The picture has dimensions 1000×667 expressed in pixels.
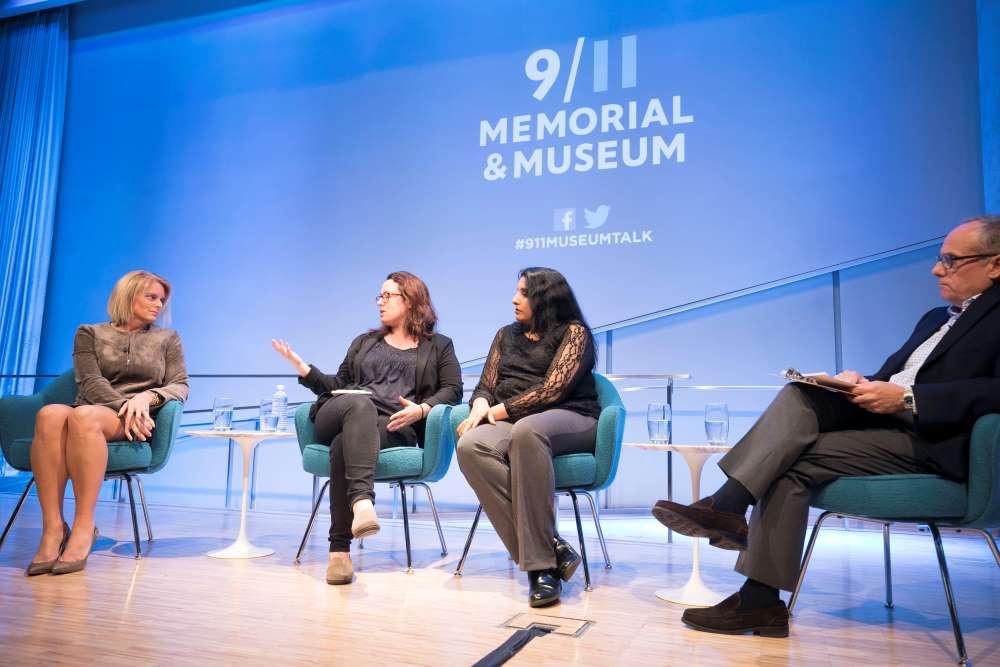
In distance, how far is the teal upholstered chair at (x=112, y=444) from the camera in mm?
2623

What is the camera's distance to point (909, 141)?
3885mm

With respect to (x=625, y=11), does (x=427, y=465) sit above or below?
below

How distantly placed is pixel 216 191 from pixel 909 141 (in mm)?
4675

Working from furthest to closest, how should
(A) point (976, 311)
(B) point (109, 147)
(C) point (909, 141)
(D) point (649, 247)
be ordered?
1. (B) point (109, 147)
2. (D) point (649, 247)
3. (C) point (909, 141)
4. (A) point (976, 311)

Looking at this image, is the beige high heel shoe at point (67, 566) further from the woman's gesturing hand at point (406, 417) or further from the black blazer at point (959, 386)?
the black blazer at point (959, 386)

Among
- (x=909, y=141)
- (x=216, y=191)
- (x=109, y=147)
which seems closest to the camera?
(x=909, y=141)

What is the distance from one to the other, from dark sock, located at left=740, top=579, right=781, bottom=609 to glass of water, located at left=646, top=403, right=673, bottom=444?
27.4 inches

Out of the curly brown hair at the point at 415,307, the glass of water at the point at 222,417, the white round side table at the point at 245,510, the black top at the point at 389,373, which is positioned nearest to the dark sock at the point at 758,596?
the black top at the point at 389,373

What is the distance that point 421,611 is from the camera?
1.99m

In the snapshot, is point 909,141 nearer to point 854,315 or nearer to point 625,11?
point 854,315

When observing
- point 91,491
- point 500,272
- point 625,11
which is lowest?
point 91,491

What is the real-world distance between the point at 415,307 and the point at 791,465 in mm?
1678

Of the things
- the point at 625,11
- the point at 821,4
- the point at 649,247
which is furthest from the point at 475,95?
the point at 821,4

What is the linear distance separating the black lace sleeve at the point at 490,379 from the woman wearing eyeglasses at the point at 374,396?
7.4 inches
